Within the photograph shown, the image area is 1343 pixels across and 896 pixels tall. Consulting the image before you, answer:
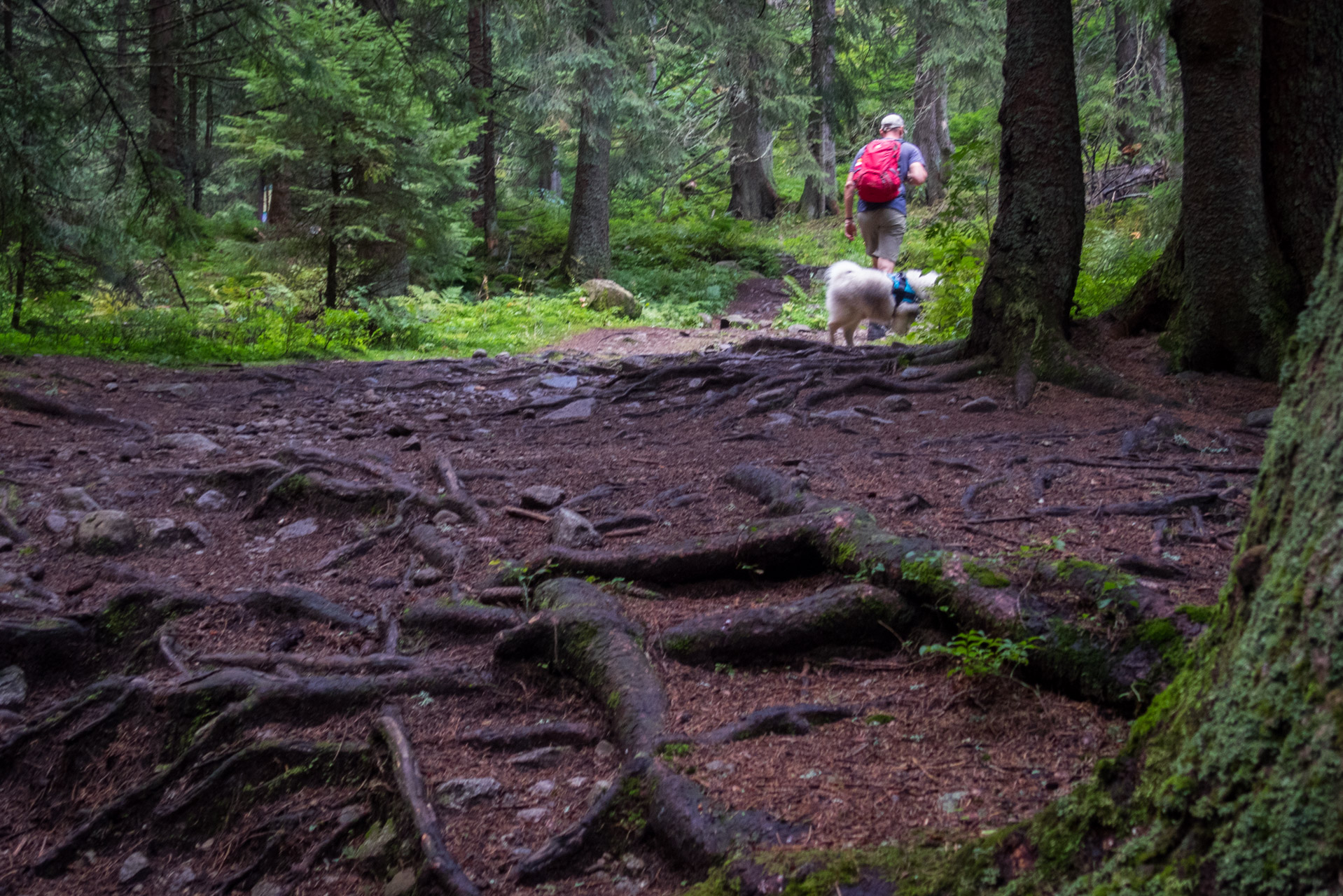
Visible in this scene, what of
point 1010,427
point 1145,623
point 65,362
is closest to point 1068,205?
point 1010,427

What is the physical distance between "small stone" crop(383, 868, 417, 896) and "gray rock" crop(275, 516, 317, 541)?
3.24m

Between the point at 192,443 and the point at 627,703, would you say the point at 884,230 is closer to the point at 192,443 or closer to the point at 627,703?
the point at 192,443

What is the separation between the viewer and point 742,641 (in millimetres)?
3643

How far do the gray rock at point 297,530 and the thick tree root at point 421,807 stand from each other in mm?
2422

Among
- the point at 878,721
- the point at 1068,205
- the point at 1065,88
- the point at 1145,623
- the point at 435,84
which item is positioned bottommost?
the point at 878,721

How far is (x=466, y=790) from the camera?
10.1 feet

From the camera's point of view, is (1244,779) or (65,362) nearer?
(1244,779)

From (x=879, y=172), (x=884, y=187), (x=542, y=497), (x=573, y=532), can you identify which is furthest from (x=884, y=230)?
(x=573, y=532)

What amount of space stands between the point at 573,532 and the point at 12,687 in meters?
2.61

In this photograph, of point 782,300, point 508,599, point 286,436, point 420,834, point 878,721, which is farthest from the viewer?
point 782,300

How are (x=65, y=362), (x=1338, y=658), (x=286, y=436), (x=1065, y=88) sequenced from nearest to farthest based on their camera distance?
1. (x=1338, y=658)
2. (x=1065, y=88)
3. (x=286, y=436)
4. (x=65, y=362)

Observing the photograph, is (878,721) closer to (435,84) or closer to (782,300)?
(435,84)

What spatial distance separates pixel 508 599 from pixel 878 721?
1.98 meters

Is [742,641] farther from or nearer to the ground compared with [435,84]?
nearer to the ground
